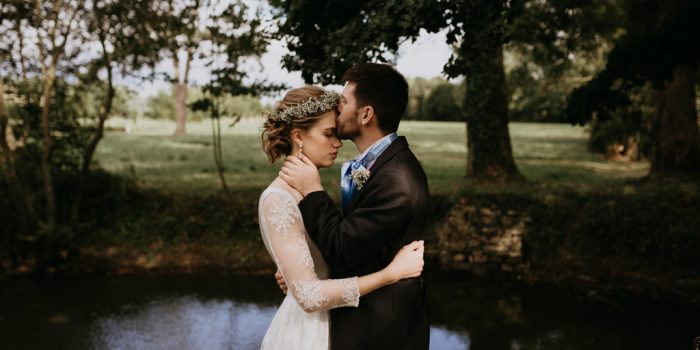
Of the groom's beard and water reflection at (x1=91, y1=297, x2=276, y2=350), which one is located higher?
the groom's beard

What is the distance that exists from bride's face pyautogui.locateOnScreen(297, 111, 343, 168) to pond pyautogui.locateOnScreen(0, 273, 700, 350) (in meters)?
4.22

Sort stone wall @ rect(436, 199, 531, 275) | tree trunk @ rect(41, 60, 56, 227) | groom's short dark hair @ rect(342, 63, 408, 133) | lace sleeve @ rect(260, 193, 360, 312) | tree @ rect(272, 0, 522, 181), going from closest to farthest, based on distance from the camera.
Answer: lace sleeve @ rect(260, 193, 360, 312) → groom's short dark hair @ rect(342, 63, 408, 133) → tree @ rect(272, 0, 522, 181) → tree trunk @ rect(41, 60, 56, 227) → stone wall @ rect(436, 199, 531, 275)

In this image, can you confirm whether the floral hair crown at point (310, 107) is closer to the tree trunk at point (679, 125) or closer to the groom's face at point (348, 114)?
the groom's face at point (348, 114)

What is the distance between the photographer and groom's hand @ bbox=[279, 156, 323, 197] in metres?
2.56

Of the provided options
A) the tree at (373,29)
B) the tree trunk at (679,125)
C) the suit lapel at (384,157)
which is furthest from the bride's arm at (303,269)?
the tree trunk at (679,125)

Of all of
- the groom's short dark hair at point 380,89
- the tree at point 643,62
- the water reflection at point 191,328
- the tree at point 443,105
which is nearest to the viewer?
the groom's short dark hair at point 380,89

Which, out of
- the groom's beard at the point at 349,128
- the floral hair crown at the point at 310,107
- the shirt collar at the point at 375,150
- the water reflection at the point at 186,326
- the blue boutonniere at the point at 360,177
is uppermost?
the floral hair crown at the point at 310,107

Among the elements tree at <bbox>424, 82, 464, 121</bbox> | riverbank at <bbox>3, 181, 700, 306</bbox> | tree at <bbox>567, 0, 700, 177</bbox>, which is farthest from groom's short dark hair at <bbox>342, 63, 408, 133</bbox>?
tree at <bbox>424, 82, 464, 121</bbox>

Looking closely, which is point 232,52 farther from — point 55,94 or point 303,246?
point 303,246

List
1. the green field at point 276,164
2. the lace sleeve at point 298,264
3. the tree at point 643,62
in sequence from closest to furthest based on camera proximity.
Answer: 1. the lace sleeve at point 298,264
2. the tree at point 643,62
3. the green field at point 276,164

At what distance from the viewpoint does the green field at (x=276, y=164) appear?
43.7ft

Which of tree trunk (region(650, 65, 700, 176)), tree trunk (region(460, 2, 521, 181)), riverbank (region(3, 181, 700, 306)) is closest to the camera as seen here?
riverbank (region(3, 181, 700, 306))

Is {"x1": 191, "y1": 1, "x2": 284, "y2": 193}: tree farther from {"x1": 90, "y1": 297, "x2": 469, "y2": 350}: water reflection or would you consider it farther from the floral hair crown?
the floral hair crown

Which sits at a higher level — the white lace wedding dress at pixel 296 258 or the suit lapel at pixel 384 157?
the suit lapel at pixel 384 157
